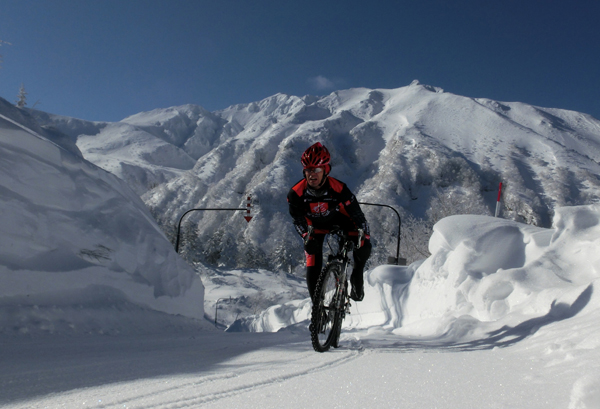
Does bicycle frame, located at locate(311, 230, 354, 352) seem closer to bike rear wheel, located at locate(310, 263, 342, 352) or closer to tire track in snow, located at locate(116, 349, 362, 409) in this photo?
bike rear wheel, located at locate(310, 263, 342, 352)

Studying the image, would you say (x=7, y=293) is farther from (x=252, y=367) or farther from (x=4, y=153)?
(x=252, y=367)

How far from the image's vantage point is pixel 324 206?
422 cm

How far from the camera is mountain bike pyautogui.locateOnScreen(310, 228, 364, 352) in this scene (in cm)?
390

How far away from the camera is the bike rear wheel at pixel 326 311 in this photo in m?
3.83

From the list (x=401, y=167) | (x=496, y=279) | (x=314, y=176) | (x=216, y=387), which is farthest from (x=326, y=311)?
(x=401, y=167)

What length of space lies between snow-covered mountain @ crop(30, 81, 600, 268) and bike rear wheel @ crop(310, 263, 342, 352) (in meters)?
61.7

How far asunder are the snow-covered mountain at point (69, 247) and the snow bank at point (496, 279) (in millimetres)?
4432

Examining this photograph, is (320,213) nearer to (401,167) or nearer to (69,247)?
(69,247)

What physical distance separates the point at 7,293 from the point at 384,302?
6913 mm

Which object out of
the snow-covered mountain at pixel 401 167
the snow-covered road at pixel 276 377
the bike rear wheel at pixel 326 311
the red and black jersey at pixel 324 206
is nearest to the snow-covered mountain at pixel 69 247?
the snow-covered road at pixel 276 377

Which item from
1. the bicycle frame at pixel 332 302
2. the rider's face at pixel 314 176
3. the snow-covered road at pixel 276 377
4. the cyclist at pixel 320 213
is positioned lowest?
the snow-covered road at pixel 276 377

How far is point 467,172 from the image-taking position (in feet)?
330

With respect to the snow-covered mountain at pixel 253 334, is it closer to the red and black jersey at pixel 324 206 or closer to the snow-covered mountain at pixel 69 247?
the snow-covered mountain at pixel 69 247

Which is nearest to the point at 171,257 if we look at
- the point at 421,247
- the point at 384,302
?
the point at 384,302
